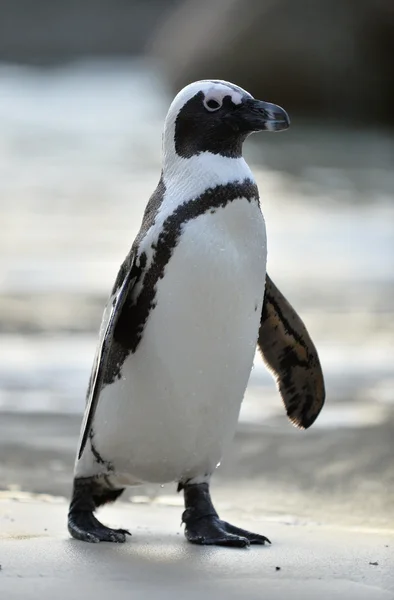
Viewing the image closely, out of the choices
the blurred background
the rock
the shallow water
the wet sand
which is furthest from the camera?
the rock

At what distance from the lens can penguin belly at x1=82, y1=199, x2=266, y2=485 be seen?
306 cm

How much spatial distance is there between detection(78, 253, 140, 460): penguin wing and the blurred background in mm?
783

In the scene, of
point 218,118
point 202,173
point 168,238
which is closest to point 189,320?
point 168,238

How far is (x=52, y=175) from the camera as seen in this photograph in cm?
1187

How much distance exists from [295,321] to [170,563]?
812 millimetres

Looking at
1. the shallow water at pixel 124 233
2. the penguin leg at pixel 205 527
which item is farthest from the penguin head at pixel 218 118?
the shallow water at pixel 124 233

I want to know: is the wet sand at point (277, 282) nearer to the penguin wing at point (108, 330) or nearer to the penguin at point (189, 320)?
the penguin at point (189, 320)

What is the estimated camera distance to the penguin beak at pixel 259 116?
123 inches

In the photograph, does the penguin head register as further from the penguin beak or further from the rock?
the rock

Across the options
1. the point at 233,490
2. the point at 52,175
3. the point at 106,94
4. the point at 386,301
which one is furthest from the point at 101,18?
the point at 233,490

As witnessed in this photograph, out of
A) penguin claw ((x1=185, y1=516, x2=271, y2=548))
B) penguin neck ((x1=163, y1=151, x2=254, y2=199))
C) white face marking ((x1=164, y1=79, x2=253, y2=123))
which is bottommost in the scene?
penguin claw ((x1=185, y1=516, x2=271, y2=548))

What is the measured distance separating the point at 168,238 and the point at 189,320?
0.63 feet

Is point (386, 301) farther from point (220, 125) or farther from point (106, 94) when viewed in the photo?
point (106, 94)

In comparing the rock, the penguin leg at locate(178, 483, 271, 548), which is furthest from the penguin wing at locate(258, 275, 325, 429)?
the rock
